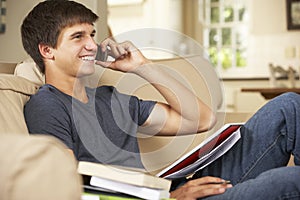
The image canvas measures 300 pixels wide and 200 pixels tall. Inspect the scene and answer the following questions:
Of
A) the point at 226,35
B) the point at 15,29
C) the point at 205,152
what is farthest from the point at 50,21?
the point at 226,35

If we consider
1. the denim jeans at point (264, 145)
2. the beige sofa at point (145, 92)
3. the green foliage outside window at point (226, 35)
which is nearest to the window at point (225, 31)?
the green foliage outside window at point (226, 35)

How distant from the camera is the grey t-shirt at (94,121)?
4.53 feet

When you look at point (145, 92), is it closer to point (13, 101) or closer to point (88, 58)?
point (88, 58)

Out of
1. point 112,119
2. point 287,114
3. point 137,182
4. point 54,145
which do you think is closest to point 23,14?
point 112,119

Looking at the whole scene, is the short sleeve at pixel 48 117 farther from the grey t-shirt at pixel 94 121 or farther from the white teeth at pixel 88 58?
the white teeth at pixel 88 58

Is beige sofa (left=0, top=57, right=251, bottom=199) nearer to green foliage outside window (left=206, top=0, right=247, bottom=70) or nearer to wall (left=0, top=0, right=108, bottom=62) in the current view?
wall (left=0, top=0, right=108, bottom=62)

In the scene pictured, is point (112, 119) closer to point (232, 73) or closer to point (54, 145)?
point (54, 145)

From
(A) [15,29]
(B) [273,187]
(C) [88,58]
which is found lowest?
(B) [273,187]

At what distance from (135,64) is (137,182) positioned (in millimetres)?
828

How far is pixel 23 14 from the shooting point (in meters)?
2.61

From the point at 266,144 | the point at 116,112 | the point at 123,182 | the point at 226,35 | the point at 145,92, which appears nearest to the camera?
the point at 123,182

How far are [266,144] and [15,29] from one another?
62.7 inches

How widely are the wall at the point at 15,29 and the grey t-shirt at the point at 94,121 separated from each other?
95 cm

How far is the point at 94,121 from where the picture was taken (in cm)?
152
